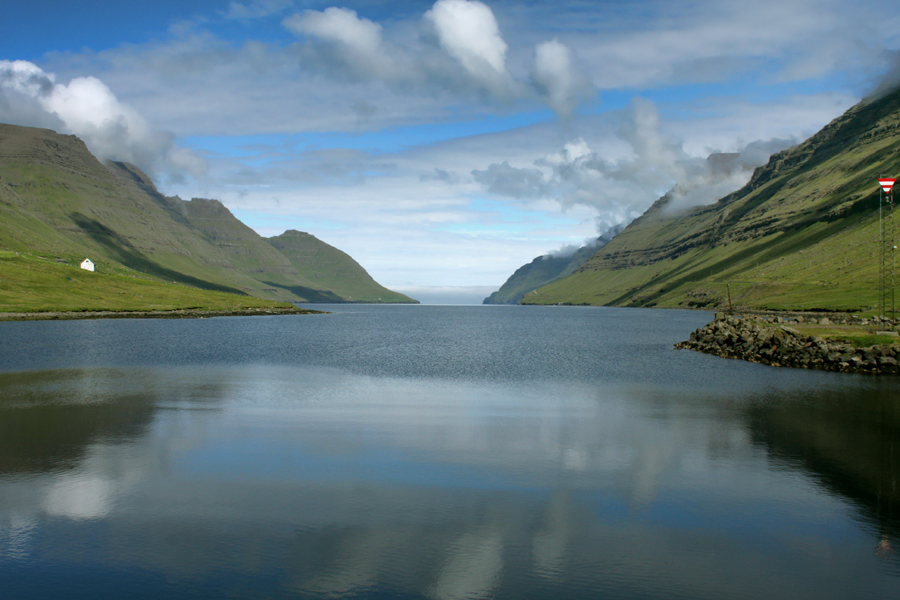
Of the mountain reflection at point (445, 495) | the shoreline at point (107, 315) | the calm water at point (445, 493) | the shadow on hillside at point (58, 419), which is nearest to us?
the calm water at point (445, 493)

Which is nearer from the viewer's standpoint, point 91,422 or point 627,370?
point 91,422

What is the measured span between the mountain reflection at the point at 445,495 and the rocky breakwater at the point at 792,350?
76.2 ft

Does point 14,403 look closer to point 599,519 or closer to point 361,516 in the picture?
point 361,516

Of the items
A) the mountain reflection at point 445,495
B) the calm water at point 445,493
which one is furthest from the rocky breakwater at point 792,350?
the mountain reflection at point 445,495

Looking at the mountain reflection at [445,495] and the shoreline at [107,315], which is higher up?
the shoreline at [107,315]

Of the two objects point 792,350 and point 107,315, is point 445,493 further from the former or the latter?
point 107,315

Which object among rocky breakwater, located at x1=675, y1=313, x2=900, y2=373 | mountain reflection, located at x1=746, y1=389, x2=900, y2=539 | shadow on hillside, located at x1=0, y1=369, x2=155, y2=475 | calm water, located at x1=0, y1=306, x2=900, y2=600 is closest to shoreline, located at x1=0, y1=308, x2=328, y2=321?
shadow on hillside, located at x1=0, y1=369, x2=155, y2=475

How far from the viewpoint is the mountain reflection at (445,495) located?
48.0 feet

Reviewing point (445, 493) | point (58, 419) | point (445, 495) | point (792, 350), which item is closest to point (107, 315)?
point (58, 419)

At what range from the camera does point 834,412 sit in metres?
36.0

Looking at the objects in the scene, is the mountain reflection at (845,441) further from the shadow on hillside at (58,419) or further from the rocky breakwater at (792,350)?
the shadow on hillside at (58,419)

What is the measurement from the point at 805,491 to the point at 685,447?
21.5 feet

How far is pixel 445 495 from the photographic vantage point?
2002 centimetres

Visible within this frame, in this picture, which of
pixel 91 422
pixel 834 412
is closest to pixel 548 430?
pixel 834 412
